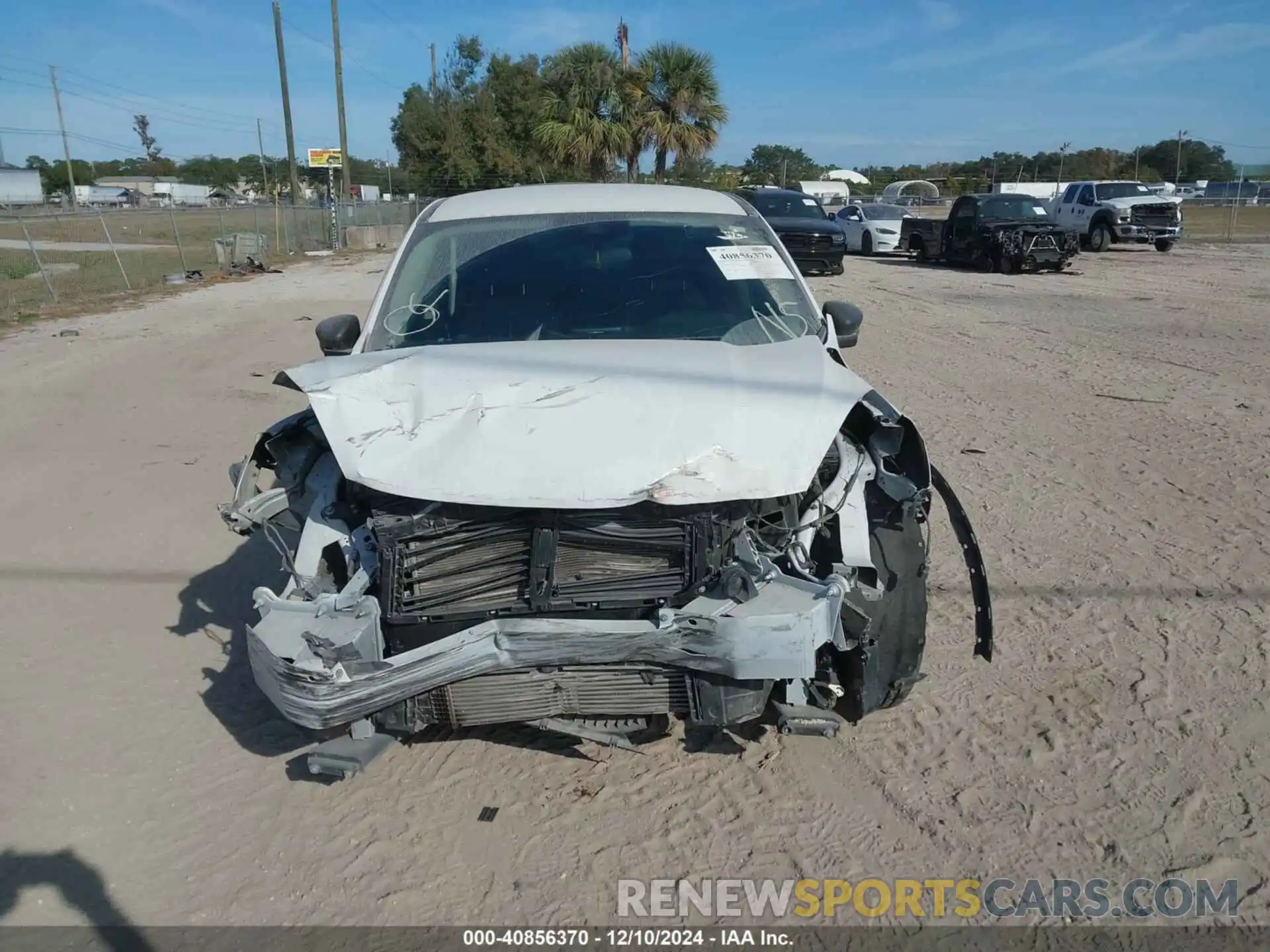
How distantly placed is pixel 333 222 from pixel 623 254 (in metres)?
30.8

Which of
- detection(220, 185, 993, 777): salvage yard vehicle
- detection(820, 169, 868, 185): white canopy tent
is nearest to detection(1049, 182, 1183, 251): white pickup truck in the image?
detection(220, 185, 993, 777): salvage yard vehicle

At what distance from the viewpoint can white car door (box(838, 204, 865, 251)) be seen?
86.8 ft

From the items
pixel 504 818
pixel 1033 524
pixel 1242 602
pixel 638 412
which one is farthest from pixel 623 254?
pixel 1242 602

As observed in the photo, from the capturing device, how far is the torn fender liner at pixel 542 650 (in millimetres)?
2814

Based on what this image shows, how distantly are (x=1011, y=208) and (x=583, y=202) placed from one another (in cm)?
1889

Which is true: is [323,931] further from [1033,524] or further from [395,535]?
[1033,524]


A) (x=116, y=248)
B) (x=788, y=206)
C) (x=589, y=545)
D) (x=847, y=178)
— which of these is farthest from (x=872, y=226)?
(x=847, y=178)

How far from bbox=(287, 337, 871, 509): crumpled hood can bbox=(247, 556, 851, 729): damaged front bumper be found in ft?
1.10

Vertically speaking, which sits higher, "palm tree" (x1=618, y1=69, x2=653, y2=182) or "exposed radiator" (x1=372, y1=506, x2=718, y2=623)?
"palm tree" (x1=618, y1=69, x2=653, y2=182)

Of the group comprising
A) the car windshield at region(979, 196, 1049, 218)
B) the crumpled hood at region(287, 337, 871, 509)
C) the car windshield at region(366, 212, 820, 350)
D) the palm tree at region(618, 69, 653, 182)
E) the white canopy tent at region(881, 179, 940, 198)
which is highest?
the palm tree at region(618, 69, 653, 182)

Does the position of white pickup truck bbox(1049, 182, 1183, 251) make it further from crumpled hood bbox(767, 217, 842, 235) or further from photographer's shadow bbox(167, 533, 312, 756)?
photographer's shadow bbox(167, 533, 312, 756)

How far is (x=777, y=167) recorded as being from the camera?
77625 mm

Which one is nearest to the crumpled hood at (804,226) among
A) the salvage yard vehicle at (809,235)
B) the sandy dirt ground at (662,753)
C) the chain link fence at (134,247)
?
the salvage yard vehicle at (809,235)

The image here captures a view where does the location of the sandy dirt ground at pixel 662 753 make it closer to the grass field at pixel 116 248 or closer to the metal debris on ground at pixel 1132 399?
the metal debris on ground at pixel 1132 399
